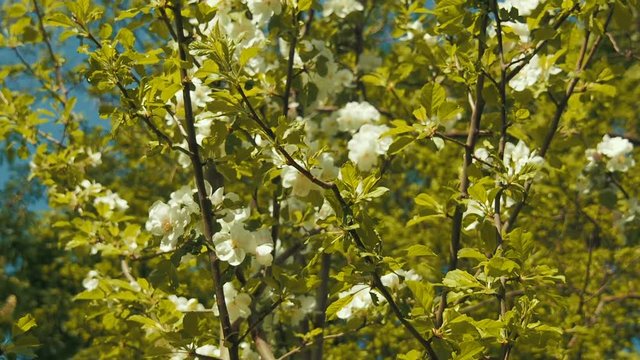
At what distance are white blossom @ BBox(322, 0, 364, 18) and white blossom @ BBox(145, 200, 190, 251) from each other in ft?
5.54

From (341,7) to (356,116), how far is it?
545 millimetres

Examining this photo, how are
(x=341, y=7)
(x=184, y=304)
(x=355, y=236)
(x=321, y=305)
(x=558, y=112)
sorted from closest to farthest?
(x=355, y=236) → (x=558, y=112) → (x=184, y=304) → (x=321, y=305) → (x=341, y=7)

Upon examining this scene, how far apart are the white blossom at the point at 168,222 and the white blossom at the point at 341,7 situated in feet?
5.54

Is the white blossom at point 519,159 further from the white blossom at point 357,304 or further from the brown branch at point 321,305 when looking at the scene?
the brown branch at point 321,305

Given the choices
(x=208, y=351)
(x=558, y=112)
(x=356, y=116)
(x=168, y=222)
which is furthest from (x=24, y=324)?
(x=356, y=116)

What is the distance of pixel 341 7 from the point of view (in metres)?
3.69

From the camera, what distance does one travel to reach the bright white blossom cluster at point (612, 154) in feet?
12.6

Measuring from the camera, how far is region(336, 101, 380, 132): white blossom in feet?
11.7

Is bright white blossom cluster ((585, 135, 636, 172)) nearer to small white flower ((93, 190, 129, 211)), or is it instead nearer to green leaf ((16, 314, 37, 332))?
small white flower ((93, 190, 129, 211))

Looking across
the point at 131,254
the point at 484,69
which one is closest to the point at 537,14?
the point at 484,69

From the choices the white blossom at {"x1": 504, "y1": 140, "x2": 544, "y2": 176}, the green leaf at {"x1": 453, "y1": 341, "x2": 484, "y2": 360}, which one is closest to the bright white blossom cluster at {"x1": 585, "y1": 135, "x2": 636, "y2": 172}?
the white blossom at {"x1": 504, "y1": 140, "x2": 544, "y2": 176}

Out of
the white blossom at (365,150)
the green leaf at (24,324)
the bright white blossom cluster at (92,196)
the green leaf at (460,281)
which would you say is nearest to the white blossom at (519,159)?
the green leaf at (460,281)

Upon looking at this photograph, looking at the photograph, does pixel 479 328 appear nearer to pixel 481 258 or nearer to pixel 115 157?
pixel 481 258

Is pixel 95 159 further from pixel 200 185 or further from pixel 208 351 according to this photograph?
pixel 200 185
